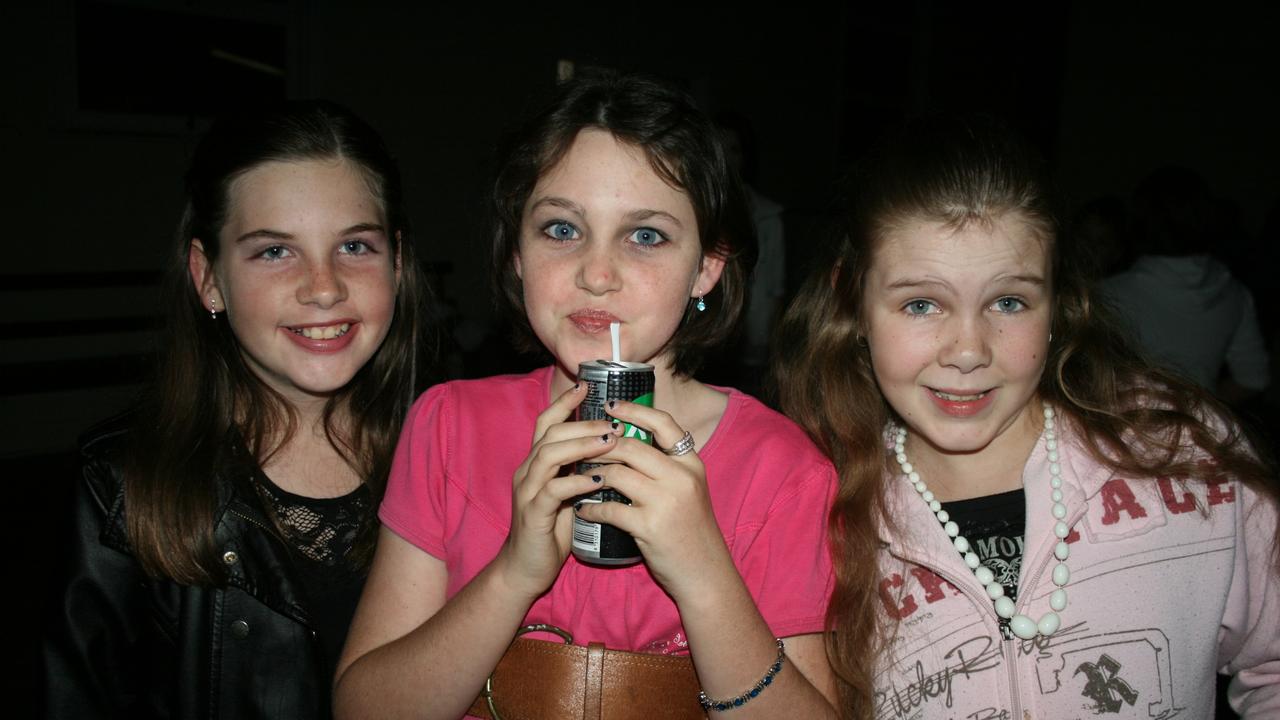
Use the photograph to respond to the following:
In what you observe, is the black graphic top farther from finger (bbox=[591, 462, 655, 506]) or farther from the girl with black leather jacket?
the girl with black leather jacket

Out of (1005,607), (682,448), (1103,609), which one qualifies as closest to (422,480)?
(682,448)

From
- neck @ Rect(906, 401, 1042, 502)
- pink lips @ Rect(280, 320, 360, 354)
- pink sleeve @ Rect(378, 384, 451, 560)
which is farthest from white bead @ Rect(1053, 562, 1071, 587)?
pink lips @ Rect(280, 320, 360, 354)

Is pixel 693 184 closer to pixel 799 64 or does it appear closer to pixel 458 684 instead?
pixel 458 684

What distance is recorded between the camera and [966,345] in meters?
1.50

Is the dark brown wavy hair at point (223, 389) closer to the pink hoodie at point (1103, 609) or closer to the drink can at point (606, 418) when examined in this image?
the drink can at point (606, 418)

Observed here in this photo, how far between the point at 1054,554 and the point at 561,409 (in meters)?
0.94

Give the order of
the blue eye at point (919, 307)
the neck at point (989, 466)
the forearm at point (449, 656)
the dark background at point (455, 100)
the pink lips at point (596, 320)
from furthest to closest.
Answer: the dark background at point (455, 100) → the neck at point (989, 466) → the blue eye at point (919, 307) → the pink lips at point (596, 320) → the forearm at point (449, 656)

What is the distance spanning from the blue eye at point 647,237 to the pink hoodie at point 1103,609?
0.68 meters

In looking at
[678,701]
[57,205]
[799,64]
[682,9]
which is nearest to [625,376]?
[678,701]

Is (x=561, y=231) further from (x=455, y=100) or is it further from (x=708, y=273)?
(x=455, y=100)

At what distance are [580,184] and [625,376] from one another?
1.36 feet

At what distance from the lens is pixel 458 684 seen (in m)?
1.38

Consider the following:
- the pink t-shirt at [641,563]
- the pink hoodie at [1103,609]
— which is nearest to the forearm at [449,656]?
the pink t-shirt at [641,563]

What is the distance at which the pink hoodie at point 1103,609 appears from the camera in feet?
4.94
